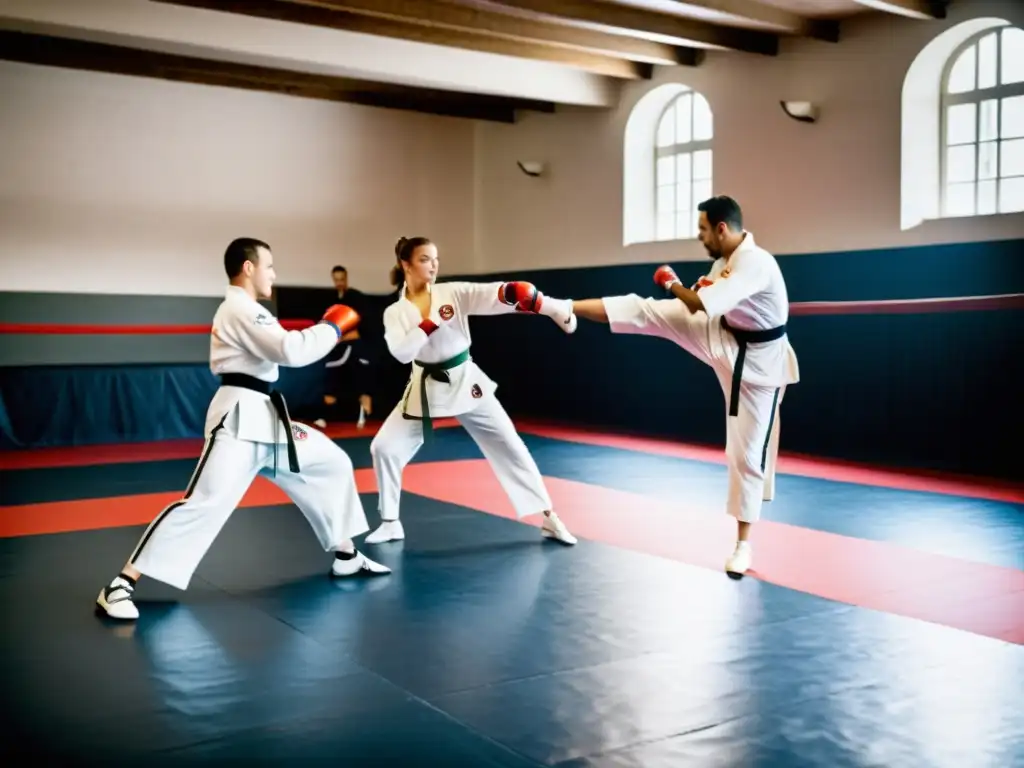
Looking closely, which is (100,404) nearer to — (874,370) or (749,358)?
(874,370)

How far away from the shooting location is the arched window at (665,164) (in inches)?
360

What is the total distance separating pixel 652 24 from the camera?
7.63m

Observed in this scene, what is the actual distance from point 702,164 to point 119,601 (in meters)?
7.06

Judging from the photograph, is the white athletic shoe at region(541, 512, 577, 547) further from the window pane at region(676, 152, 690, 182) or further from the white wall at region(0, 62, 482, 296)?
the white wall at region(0, 62, 482, 296)

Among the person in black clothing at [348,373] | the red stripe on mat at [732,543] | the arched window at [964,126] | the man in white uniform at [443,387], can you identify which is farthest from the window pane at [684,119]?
the man in white uniform at [443,387]

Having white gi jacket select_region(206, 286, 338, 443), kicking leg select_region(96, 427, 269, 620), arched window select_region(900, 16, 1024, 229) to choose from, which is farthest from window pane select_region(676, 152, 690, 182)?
kicking leg select_region(96, 427, 269, 620)

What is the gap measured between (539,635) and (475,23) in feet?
18.4

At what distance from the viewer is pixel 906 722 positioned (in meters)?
2.34

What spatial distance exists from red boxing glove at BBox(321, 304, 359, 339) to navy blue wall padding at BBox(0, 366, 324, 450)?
524 centimetres

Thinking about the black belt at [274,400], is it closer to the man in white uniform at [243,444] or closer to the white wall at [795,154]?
the man in white uniform at [243,444]

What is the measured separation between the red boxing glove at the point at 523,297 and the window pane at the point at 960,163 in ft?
15.5

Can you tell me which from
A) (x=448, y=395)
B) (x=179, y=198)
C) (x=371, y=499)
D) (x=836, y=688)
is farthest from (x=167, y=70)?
(x=836, y=688)

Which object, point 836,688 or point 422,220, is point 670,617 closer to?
point 836,688

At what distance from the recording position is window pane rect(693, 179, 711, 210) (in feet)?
29.6
